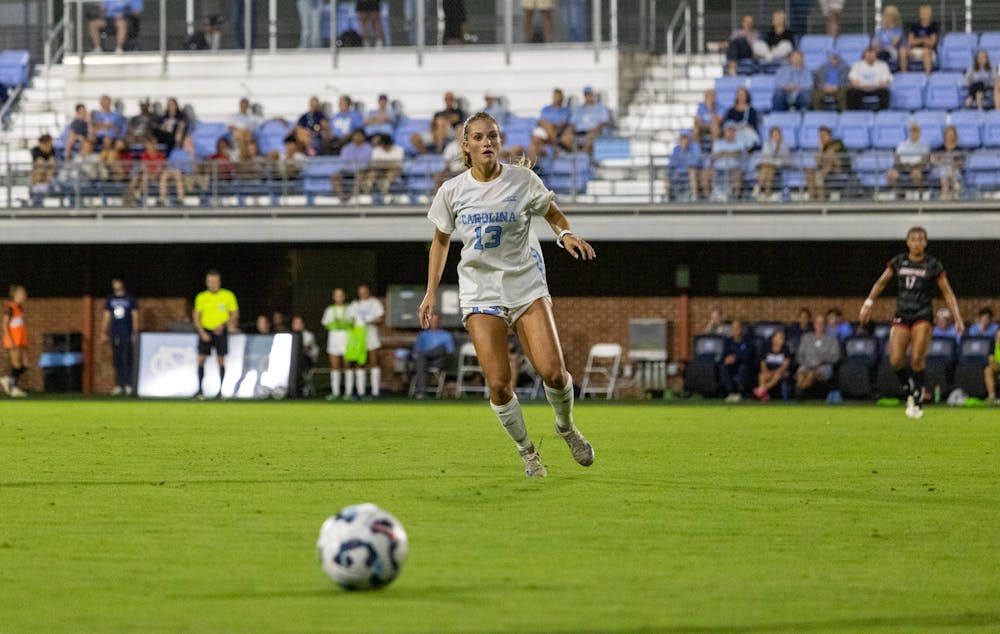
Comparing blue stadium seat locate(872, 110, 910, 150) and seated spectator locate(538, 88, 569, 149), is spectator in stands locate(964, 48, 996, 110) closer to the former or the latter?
blue stadium seat locate(872, 110, 910, 150)

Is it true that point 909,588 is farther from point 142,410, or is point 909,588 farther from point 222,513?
point 142,410

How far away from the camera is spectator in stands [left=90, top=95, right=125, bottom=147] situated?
28.9 metres

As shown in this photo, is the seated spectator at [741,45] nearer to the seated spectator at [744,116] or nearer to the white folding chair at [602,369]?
the seated spectator at [744,116]

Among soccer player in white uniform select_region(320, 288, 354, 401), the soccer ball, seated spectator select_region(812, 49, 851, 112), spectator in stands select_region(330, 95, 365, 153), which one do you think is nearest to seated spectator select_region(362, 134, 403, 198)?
spectator in stands select_region(330, 95, 365, 153)

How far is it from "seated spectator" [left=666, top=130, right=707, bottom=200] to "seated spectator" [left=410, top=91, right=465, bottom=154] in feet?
12.4

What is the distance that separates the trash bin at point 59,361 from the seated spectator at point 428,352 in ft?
21.4

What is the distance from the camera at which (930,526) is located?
8109mm

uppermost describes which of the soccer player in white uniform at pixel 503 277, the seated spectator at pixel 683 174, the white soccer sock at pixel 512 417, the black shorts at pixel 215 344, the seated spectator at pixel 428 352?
the seated spectator at pixel 683 174

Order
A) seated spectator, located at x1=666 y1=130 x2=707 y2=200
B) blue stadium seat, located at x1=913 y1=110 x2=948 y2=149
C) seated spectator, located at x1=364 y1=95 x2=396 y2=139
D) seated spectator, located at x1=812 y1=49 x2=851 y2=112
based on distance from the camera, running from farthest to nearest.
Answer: seated spectator, located at x1=364 y1=95 x2=396 y2=139
seated spectator, located at x1=812 y1=49 x2=851 y2=112
blue stadium seat, located at x1=913 y1=110 x2=948 y2=149
seated spectator, located at x1=666 y1=130 x2=707 y2=200

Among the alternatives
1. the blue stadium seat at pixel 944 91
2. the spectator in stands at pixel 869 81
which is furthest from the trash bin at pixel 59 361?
the blue stadium seat at pixel 944 91

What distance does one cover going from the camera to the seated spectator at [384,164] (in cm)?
2697

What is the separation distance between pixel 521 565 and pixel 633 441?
8.48 meters

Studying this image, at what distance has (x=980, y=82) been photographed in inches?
1058

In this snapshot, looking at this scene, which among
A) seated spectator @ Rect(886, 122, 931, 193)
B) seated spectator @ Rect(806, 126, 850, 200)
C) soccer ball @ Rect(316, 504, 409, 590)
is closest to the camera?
soccer ball @ Rect(316, 504, 409, 590)
